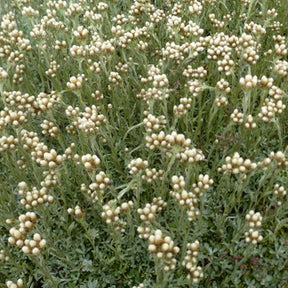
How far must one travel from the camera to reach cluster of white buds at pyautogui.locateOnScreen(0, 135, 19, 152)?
2.55 metres

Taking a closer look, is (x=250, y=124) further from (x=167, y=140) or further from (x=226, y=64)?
(x=167, y=140)

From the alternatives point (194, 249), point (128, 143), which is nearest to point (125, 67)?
point (128, 143)

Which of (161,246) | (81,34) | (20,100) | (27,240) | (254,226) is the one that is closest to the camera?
(161,246)

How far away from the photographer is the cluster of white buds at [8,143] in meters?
2.55

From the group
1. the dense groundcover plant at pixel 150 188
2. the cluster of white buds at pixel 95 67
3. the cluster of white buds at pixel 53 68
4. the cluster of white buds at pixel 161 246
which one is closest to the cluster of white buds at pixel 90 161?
the dense groundcover plant at pixel 150 188

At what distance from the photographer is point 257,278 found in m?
2.58

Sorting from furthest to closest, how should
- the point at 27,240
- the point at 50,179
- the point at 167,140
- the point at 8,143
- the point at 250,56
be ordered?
the point at 250,56, the point at 8,143, the point at 50,179, the point at 167,140, the point at 27,240

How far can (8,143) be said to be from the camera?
2572mm

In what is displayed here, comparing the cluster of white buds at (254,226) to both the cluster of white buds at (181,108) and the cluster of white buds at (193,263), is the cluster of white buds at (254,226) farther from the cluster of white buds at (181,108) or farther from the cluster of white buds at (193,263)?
the cluster of white buds at (181,108)

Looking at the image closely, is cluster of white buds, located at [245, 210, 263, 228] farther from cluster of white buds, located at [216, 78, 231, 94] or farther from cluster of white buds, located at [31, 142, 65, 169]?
cluster of white buds, located at [31, 142, 65, 169]

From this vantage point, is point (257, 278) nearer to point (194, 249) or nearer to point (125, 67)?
point (194, 249)

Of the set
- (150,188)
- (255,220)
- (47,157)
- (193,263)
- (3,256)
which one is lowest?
(3,256)

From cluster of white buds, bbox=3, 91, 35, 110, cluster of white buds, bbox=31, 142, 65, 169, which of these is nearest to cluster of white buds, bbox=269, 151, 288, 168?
cluster of white buds, bbox=31, 142, 65, 169

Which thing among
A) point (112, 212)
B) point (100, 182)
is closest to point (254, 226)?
point (112, 212)
